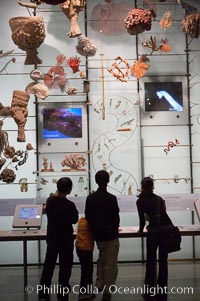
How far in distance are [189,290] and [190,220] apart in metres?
2.03

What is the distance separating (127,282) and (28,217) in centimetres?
149

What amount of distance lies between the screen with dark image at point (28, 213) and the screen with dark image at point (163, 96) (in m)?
2.46

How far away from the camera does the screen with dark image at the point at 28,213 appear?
18.7ft

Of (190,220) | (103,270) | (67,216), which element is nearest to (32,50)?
(67,216)

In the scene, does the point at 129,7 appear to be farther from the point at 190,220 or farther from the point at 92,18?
the point at 190,220

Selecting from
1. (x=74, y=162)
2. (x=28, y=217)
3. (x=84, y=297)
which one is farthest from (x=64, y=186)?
(x=74, y=162)

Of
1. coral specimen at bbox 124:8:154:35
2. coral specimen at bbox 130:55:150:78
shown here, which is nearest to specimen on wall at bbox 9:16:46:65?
coral specimen at bbox 124:8:154:35

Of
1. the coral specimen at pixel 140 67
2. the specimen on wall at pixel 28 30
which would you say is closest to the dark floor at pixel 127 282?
the coral specimen at pixel 140 67

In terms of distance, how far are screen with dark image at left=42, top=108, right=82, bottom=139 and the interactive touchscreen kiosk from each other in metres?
1.45

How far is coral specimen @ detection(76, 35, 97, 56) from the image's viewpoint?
21.1ft

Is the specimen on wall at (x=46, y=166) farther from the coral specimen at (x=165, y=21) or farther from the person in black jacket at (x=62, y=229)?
the coral specimen at (x=165, y=21)

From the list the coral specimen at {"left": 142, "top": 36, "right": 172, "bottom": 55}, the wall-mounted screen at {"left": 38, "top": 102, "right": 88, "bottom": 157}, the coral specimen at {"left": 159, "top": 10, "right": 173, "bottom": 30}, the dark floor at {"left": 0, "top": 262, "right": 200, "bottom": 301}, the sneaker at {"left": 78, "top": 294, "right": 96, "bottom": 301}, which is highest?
the coral specimen at {"left": 159, "top": 10, "right": 173, "bottom": 30}

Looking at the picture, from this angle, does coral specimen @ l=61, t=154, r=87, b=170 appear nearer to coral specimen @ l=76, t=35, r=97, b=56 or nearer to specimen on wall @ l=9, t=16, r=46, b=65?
coral specimen @ l=76, t=35, r=97, b=56

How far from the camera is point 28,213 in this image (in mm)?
5754
